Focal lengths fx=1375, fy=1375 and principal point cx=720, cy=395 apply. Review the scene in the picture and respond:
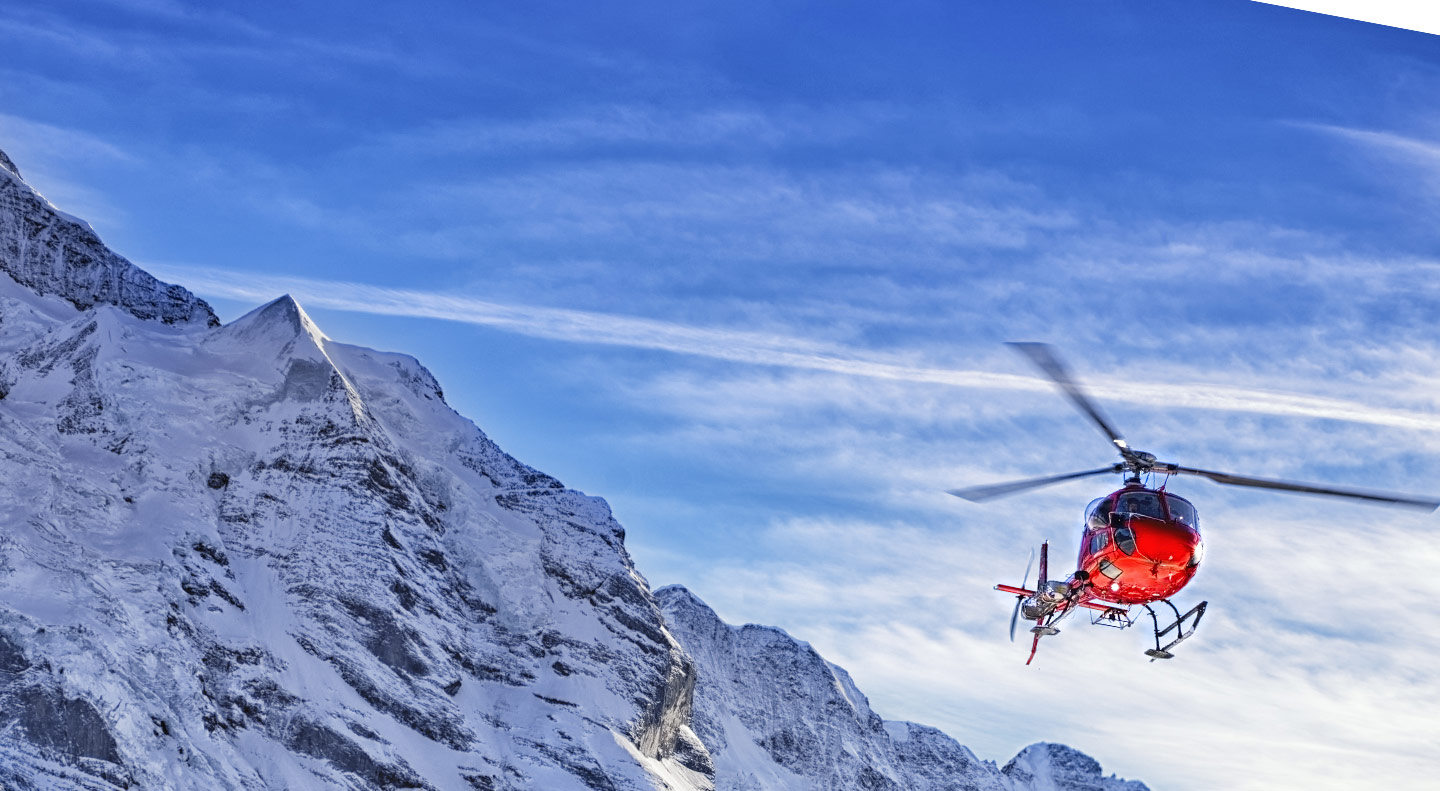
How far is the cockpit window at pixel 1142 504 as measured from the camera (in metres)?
33.2

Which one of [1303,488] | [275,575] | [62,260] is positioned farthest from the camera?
[62,260]

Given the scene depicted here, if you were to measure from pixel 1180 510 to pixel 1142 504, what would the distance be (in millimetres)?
948

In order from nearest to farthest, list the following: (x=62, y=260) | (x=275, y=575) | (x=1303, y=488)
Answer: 1. (x=1303, y=488)
2. (x=275, y=575)
3. (x=62, y=260)

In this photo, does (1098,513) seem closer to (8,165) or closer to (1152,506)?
(1152,506)

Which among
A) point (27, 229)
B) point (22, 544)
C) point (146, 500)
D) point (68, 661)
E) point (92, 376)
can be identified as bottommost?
point (68, 661)

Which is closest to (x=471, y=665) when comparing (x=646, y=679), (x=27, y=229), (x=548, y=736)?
(x=548, y=736)

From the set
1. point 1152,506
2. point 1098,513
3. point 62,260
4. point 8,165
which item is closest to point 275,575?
point 62,260

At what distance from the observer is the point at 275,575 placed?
133 m

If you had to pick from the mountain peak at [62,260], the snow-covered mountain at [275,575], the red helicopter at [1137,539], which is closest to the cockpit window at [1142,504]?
the red helicopter at [1137,539]

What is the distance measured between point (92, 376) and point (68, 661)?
4919 centimetres

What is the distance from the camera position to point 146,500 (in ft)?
420

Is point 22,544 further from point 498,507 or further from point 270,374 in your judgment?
point 498,507

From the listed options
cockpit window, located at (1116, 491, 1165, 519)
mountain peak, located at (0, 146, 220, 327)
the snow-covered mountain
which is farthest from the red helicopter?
mountain peak, located at (0, 146, 220, 327)

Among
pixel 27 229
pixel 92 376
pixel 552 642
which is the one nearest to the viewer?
pixel 92 376
